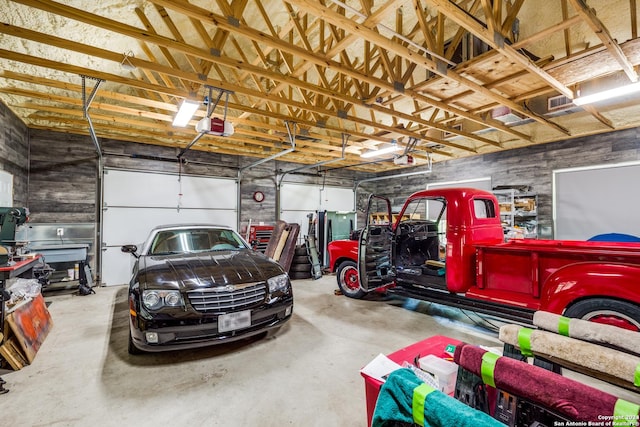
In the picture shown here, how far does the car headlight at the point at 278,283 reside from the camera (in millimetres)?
3223

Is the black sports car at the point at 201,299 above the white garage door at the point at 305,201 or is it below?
below

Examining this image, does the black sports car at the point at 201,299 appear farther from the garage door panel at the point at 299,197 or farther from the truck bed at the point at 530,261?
the garage door panel at the point at 299,197

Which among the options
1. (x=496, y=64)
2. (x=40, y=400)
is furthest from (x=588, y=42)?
(x=40, y=400)

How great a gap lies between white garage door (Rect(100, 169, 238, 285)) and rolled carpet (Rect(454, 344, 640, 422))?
25.5 ft

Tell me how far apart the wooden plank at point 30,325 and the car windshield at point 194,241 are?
1327mm

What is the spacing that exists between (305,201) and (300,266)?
3294 mm

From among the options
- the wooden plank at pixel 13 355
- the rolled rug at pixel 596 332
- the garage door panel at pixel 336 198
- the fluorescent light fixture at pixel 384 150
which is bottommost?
the wooden plank at pixel 13 355

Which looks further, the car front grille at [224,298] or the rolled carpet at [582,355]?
the car front grille at [224,298]

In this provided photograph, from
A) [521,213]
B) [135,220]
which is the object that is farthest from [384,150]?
[135,220]

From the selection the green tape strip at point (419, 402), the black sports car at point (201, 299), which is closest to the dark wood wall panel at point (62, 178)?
the black sports car at point (201, 299)

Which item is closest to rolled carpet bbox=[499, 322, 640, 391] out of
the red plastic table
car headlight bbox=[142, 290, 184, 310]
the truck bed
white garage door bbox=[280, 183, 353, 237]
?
the red plastic table

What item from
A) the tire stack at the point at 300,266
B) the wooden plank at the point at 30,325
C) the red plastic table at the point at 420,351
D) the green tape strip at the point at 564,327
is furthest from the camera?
the tire stack at the point at 300,266

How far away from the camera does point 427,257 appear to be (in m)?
5.28

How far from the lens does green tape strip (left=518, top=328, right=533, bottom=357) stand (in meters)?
1.19
